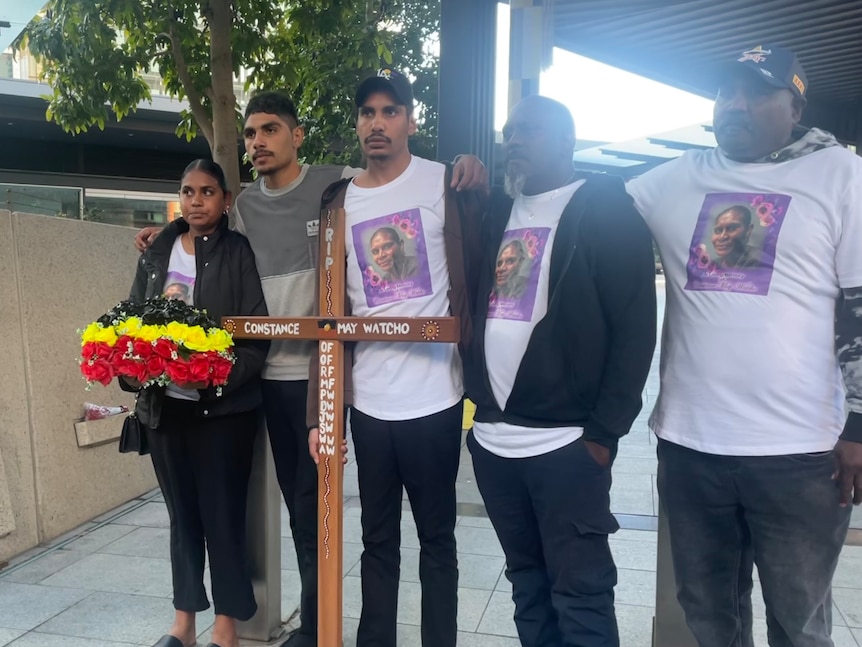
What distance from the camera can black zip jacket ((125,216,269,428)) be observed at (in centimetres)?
261

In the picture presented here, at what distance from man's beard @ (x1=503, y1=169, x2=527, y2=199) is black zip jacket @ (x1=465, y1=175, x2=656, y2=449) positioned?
0.61ft

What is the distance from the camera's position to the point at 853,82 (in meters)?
7.77

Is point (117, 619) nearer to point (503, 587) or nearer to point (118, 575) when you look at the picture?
point (118, 575)

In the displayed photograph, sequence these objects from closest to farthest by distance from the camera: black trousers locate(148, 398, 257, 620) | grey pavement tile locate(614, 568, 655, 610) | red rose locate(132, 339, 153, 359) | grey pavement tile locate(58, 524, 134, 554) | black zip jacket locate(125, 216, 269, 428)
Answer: red rose locate(132, 339, 153, 359)
black zip jacket locate(125, 216, 269, 428)
black trousers locate(148, 398, 257, 620)
grey pavement tile locate(614, 568, 655, 610)
grey pavement tile locate(58, 524, 134, 554)

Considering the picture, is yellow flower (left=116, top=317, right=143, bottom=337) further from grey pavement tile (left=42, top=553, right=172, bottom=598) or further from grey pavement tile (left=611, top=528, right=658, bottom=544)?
grey pavement tile (left=611, top=528, right=658, bottom=544)

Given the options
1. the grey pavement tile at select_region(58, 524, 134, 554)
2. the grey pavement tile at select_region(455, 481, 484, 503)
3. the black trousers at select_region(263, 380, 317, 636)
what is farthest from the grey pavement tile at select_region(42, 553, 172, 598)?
the grey pavement tile at select_region(455, 481, 484, 503)

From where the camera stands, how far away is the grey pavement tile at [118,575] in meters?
3.61

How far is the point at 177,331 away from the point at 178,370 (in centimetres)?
13

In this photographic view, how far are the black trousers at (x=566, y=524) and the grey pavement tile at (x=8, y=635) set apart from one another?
2.38m

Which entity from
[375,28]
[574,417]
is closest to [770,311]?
[574,417]

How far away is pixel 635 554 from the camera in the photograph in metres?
3.99

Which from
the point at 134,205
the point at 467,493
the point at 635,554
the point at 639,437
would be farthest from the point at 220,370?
the point at 134,205

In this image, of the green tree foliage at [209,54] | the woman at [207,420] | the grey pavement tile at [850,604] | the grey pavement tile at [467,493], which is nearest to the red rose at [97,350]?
the woman at [207,420]

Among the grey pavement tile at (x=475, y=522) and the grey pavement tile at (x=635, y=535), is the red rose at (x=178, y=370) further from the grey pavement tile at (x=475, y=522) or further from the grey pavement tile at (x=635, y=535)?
the grey pavement tile at (x=635, y=535)
